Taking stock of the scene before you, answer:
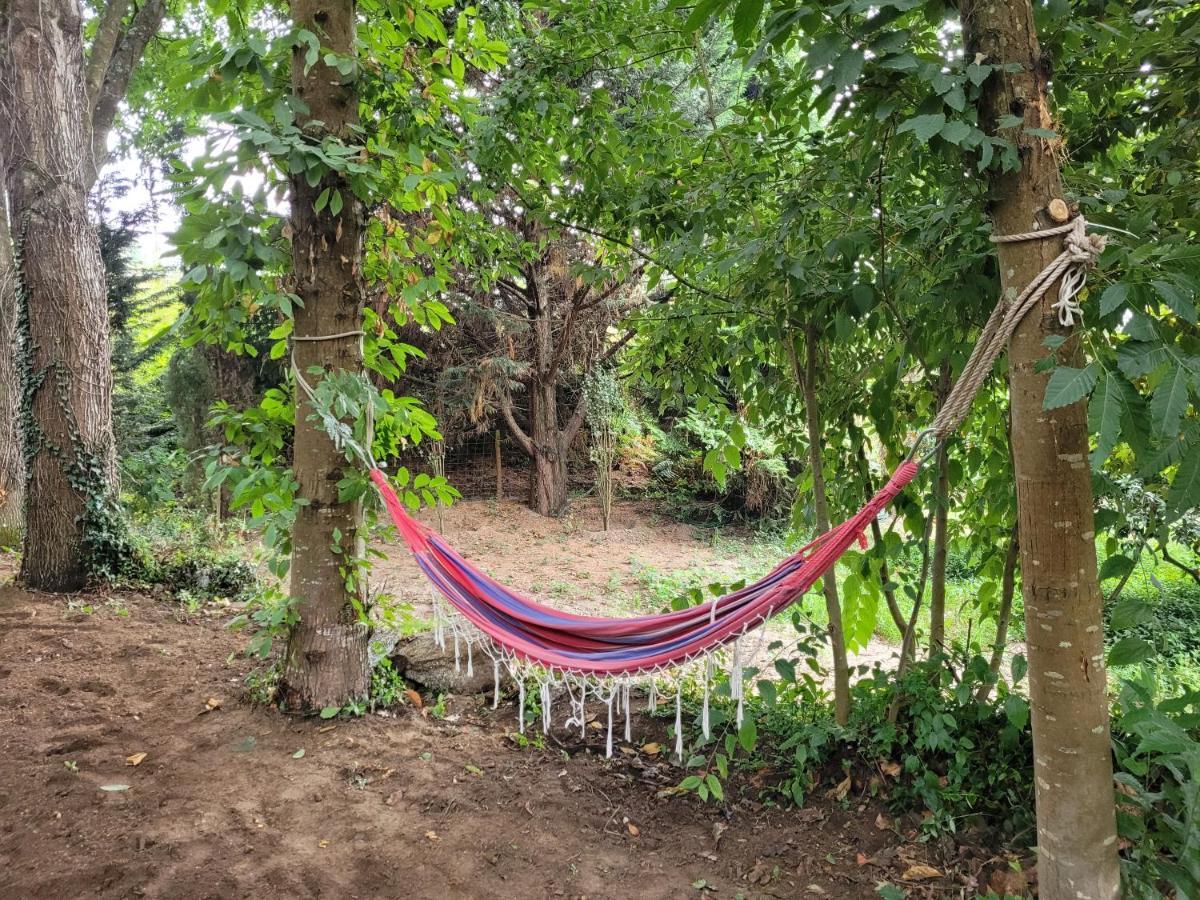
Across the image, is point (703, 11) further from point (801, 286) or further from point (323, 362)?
point (323, 362)

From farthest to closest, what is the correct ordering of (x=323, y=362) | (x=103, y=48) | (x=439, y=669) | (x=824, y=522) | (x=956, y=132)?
(x=103, y=48) → (x=439, y=669) → (x=323, y=362) → (x=824, y=522) → (x=956, y=132)

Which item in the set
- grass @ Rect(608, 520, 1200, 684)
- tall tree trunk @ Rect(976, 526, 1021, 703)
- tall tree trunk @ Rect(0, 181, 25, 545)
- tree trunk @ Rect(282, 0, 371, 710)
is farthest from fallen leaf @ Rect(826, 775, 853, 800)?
tall tree trunk @ Rect(0, 181, 25, 545)

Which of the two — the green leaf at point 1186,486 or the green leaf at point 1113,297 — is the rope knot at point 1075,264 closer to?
the green leaf at point 1113,297

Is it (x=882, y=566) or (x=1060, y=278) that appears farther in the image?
(x=882, y=566)

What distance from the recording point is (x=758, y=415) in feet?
6.27

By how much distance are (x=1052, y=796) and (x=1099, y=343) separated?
2.14 feet

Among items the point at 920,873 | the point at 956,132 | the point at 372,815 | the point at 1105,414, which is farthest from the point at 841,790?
the point at 956,132

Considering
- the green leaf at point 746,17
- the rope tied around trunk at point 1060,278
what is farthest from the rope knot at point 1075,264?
the green leaf at point 746,17

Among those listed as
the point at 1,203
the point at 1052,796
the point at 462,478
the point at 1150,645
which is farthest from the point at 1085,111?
the point at 462,478

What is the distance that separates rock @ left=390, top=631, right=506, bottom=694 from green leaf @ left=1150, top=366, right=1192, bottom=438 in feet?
6.49

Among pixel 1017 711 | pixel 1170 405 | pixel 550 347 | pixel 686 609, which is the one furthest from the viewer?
pixel 550 347

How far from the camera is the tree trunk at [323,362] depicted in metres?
1.93

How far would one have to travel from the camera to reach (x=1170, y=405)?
73cm

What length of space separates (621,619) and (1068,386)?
3.27ft
